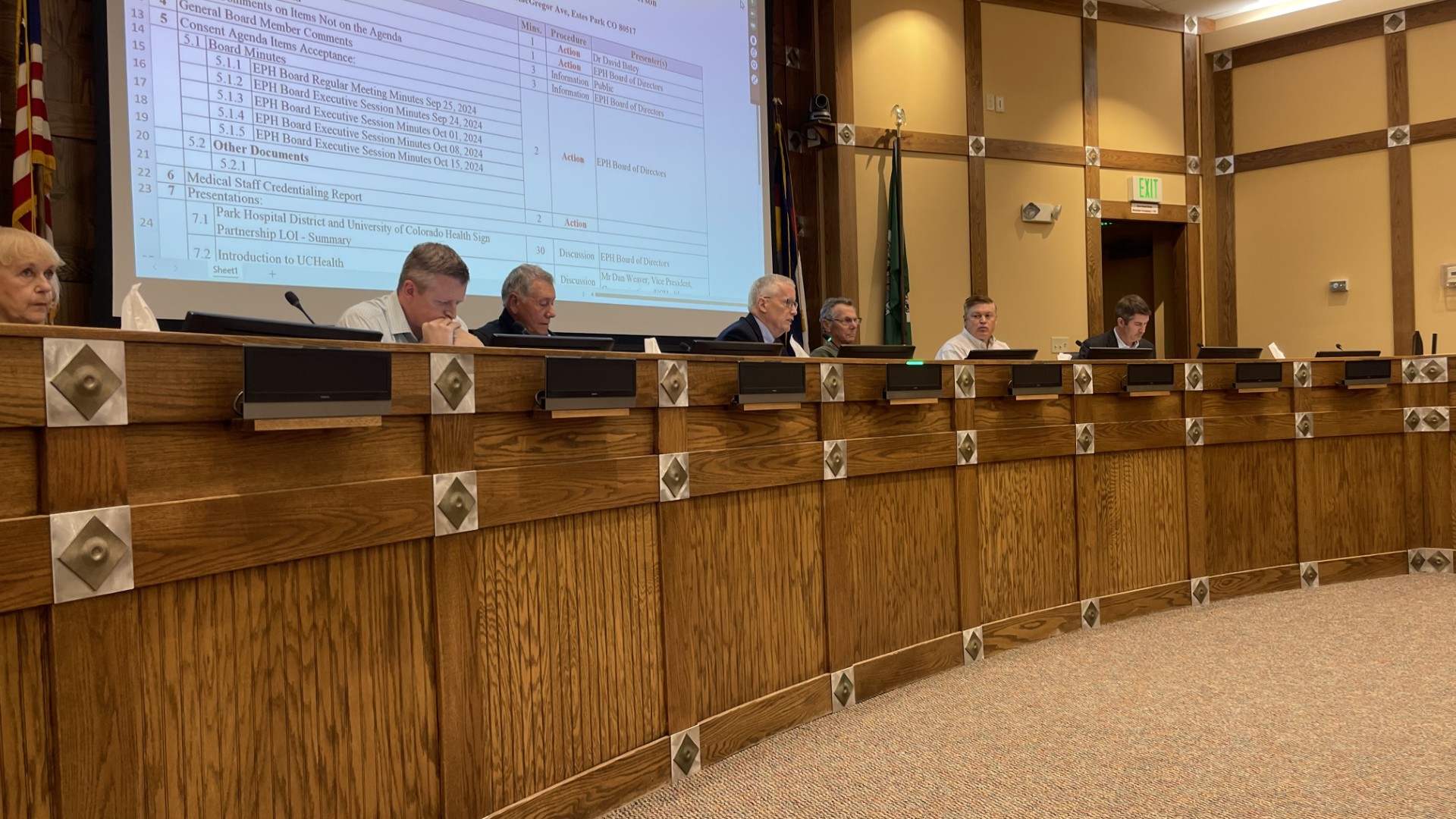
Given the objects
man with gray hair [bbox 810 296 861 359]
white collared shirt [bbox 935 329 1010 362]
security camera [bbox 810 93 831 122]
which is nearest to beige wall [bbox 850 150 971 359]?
security camera [bbox 810 93 831 122]

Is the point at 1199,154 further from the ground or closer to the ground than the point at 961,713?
further from the ground

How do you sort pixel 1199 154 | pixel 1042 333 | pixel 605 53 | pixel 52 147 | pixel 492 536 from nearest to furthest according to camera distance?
1. pixel 492 536
2. pixel 52 147
3. pixel 605 53
4. pixel 1042 333
5. pixel 1199 154

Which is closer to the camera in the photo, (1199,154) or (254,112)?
(254,112)

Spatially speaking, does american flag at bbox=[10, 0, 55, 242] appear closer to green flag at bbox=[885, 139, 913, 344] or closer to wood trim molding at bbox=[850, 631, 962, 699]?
wood trim molding at bbox=[850, 631, 962, 699]

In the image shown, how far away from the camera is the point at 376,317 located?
3188mm

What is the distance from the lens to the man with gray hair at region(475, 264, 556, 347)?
11.6 feet

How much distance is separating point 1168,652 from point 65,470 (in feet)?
10.5

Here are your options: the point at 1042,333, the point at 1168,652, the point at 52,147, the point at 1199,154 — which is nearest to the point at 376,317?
the point at 52,147

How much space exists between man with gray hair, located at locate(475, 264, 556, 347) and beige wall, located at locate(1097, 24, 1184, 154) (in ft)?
16.8

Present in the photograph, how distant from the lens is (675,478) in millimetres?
2361

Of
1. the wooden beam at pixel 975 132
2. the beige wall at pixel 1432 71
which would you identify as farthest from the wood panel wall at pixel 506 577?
the beige wall at pixel 1432 71

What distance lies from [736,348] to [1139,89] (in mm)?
5978

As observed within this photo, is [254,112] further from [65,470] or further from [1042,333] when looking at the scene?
[1042,333]

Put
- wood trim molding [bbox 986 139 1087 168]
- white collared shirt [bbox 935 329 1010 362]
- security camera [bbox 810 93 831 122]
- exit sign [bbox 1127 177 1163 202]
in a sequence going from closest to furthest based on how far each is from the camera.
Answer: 1. white collared shirt [bbox 935 329 1010 362]
2. security camera [bbox 810 93 831 122]
3. wood trim molding [bbox 986 139 1087 168]
4. exit sign [bbox 1127 177 1163 202]
